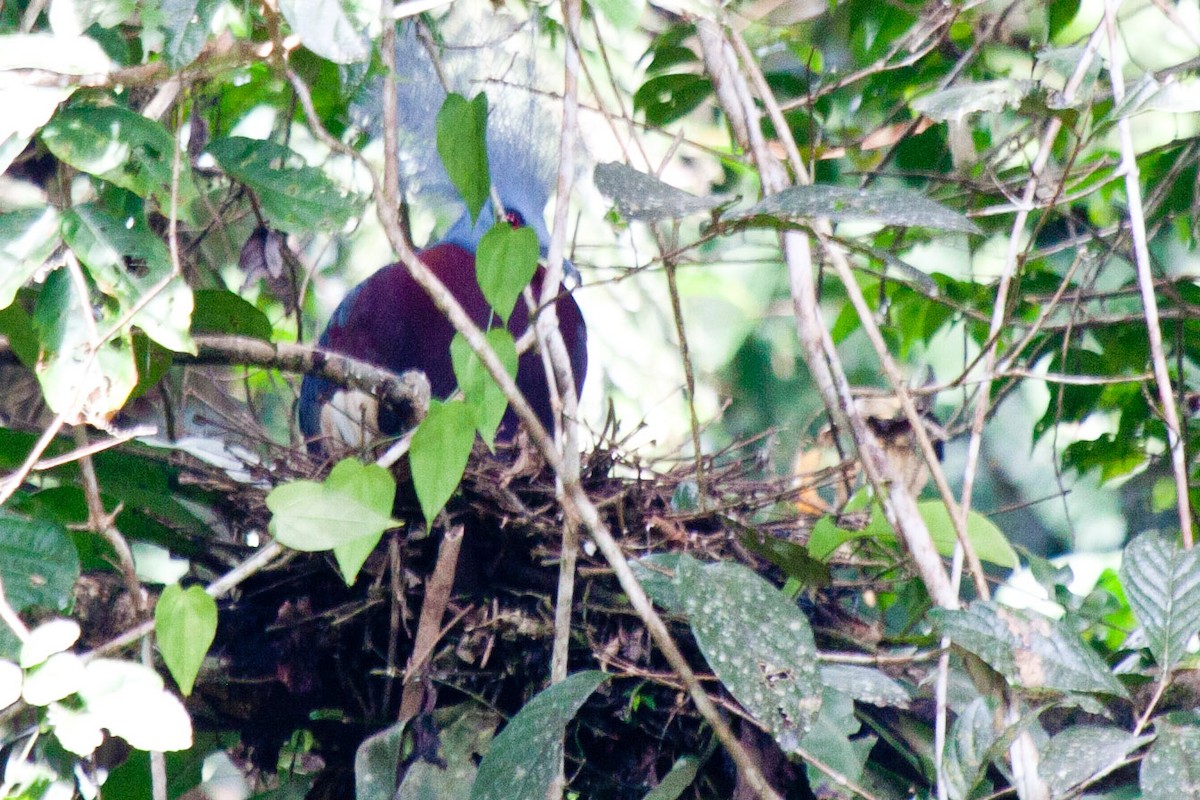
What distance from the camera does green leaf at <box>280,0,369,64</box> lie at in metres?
0.98

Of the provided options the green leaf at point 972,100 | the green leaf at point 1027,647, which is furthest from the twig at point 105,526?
the green leaf at point 972,100

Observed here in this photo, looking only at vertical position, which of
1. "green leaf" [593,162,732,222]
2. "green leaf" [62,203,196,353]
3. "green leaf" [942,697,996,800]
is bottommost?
"green leaf" [942,697,996,800]

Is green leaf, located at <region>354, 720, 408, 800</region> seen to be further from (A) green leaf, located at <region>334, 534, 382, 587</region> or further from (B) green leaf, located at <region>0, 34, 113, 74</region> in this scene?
(B) green leaf, located at <region>0, 34, 113, 74</region>

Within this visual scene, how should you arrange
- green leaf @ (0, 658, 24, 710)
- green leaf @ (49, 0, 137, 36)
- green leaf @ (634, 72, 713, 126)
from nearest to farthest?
green leaf @ (0, 658, 24, 710), green leaf @ (49, 0, 137, 36), green leaf @ (634, 72, 713, 126)

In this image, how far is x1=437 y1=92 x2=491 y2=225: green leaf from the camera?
1242 millimetres

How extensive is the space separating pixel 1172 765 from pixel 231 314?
104 cm

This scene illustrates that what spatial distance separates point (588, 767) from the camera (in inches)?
57.1

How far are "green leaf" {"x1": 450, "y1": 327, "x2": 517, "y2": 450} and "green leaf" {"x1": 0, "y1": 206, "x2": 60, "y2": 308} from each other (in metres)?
0.38

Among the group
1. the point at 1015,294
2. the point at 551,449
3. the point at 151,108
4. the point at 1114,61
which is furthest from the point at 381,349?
the point at 1114,61

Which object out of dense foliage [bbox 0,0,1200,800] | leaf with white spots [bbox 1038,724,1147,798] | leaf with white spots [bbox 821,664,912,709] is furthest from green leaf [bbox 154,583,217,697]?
leaf with white spots [bbox 1038,724,1147,798]

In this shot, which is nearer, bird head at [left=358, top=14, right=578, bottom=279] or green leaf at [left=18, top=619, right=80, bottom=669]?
green leaf at [left=18, top=619, right=80, bottom=669]

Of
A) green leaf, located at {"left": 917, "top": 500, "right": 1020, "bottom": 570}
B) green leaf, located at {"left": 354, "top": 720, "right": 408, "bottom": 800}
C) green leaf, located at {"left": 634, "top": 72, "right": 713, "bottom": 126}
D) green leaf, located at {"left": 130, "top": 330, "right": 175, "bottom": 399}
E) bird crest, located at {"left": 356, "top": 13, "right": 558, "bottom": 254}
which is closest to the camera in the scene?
green leaf, located at {"left": 130, "top": 330, "right": 175, "bottom": 399}

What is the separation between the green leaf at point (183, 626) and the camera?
106cm

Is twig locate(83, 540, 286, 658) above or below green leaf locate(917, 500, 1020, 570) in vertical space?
above
